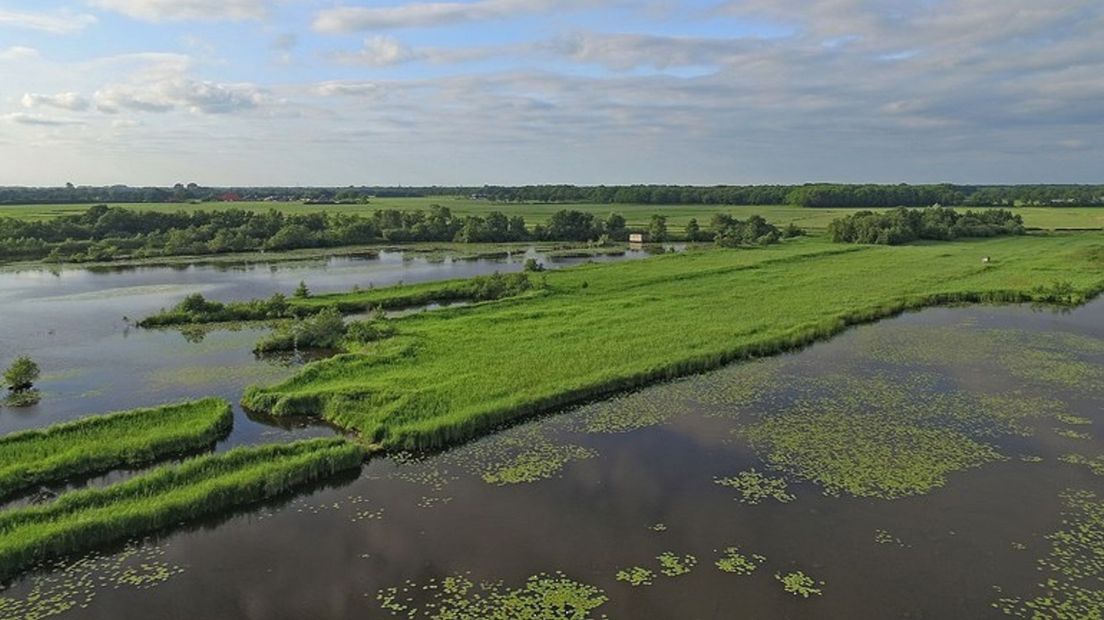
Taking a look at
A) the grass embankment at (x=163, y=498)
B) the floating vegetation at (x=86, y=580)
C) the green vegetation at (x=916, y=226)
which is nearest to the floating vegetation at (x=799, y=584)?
the grass embankment at (x=163, y=498)

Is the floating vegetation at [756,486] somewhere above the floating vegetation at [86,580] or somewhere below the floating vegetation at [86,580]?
above

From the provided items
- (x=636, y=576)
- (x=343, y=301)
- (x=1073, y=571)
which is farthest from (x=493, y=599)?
(x=343, y=301)

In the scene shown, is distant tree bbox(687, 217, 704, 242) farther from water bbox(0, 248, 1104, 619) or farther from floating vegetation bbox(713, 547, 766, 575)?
floating vegetation bbox(713, 547, 766, 575)

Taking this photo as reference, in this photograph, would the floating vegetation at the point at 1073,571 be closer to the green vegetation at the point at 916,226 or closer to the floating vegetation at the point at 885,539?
the floating vegetation at the point at 885,539

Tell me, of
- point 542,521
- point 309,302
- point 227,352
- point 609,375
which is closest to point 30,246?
point 309,302

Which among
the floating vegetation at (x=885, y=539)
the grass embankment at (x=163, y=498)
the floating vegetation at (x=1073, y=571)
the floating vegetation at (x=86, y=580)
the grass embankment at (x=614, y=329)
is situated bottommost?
the floating vegetation at (x=1073, y=571)

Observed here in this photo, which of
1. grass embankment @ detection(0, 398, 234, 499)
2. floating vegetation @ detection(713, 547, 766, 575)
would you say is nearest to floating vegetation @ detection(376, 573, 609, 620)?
floating vegetation @ detection(713, 547, 766, 575)

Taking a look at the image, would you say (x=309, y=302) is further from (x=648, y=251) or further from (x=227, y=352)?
(x=648, y=251)
